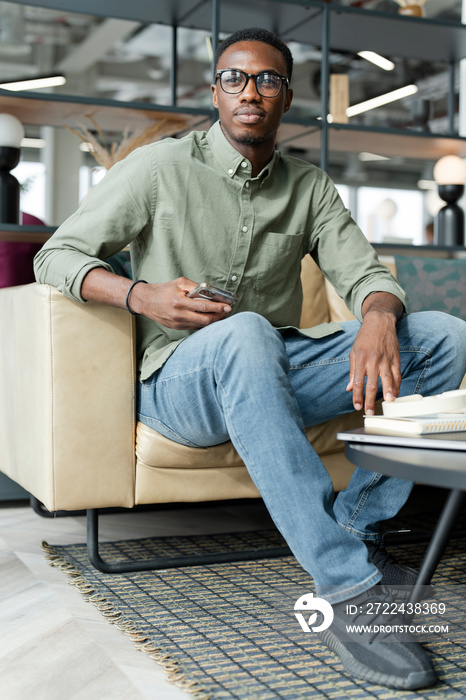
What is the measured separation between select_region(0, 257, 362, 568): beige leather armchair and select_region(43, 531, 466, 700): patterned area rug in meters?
0.19

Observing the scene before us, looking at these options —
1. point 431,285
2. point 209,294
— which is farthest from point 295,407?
point 431,285

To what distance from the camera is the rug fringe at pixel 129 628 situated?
3.93 ft

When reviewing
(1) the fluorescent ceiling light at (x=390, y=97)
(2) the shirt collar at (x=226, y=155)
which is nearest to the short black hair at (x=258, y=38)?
(2) the shirt collar at (x=226, y=155)

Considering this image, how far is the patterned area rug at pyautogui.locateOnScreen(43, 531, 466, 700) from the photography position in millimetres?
1199

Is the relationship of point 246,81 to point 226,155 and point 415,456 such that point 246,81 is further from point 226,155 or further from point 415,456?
point 415,456

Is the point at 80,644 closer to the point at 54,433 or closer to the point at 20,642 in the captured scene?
the point at 20,642

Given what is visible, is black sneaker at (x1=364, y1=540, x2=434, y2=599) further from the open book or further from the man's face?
the man's face

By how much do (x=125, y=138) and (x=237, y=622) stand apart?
1.97 metres

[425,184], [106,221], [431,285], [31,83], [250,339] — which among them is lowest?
[250,339]

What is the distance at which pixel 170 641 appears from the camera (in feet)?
4.54

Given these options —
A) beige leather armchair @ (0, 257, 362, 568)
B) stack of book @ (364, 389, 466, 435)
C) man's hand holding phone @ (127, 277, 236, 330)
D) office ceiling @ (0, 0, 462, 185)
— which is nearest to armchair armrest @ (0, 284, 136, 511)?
beige leather armchair @ (0, 257, 362, 568)

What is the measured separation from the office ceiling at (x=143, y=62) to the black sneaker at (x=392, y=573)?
20.3 ft

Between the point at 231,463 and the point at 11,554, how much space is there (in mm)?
630

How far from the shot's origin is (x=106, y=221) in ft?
5.54
